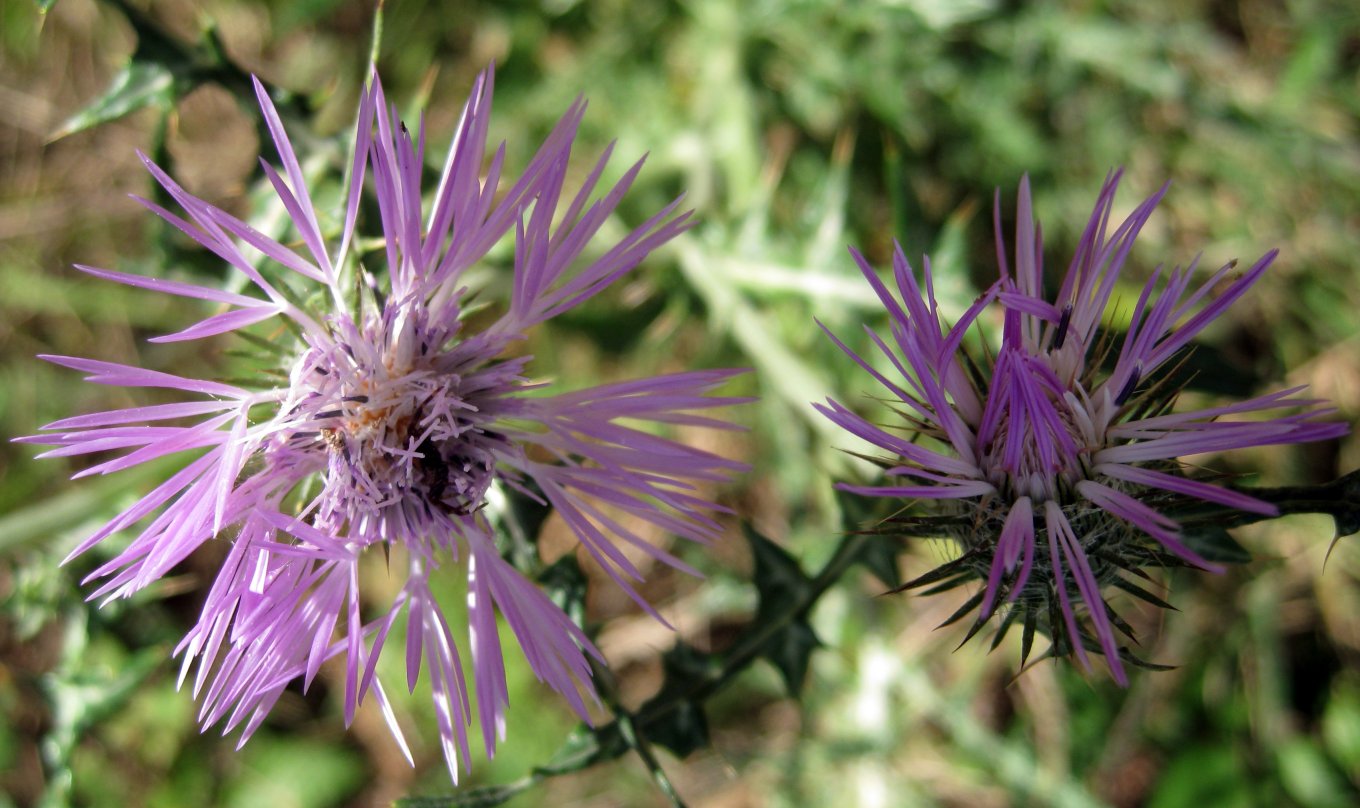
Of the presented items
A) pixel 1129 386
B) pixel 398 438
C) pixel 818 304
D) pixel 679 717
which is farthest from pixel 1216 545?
pixel 398 438

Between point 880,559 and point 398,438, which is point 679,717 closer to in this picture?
point 880,559

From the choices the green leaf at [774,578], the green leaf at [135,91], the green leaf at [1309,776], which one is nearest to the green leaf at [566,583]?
the green leaf at [774,578]

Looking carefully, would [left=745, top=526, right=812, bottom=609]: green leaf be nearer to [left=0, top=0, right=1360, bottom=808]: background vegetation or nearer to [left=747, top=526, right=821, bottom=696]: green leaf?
[left=747, top=526, right=821, bottom=696]: green leaf

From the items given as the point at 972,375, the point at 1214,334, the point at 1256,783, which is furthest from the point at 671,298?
the point at 1256,783

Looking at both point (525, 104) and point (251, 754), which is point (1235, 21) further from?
point (251, 754)

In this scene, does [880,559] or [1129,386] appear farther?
[880,559]
